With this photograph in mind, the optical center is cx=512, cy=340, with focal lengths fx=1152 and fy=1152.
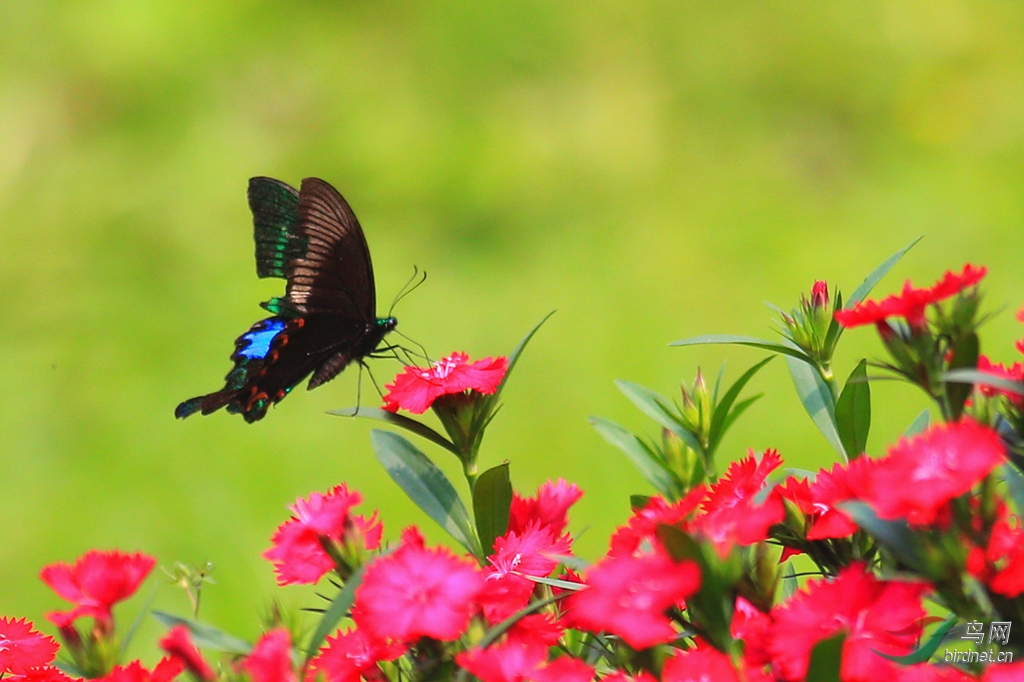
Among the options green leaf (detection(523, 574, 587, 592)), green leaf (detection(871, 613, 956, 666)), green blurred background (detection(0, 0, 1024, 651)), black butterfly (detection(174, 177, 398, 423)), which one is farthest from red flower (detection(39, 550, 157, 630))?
green blurred background (detection(0, 0, 1024, 651))

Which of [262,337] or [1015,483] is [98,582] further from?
[262,337]

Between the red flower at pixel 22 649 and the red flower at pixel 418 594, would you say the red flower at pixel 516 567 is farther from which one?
the red flower at pixel 22 649

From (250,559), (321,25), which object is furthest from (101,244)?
(250,559)

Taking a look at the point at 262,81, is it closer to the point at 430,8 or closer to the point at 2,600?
the point at 430,8

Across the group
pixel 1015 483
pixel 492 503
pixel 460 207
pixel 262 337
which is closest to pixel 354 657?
pixel 492 503

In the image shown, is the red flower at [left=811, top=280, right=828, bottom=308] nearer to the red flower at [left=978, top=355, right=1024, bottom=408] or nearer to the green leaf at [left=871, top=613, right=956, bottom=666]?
the red flower at [left=978, top=355, right=1024, bottom=408]
